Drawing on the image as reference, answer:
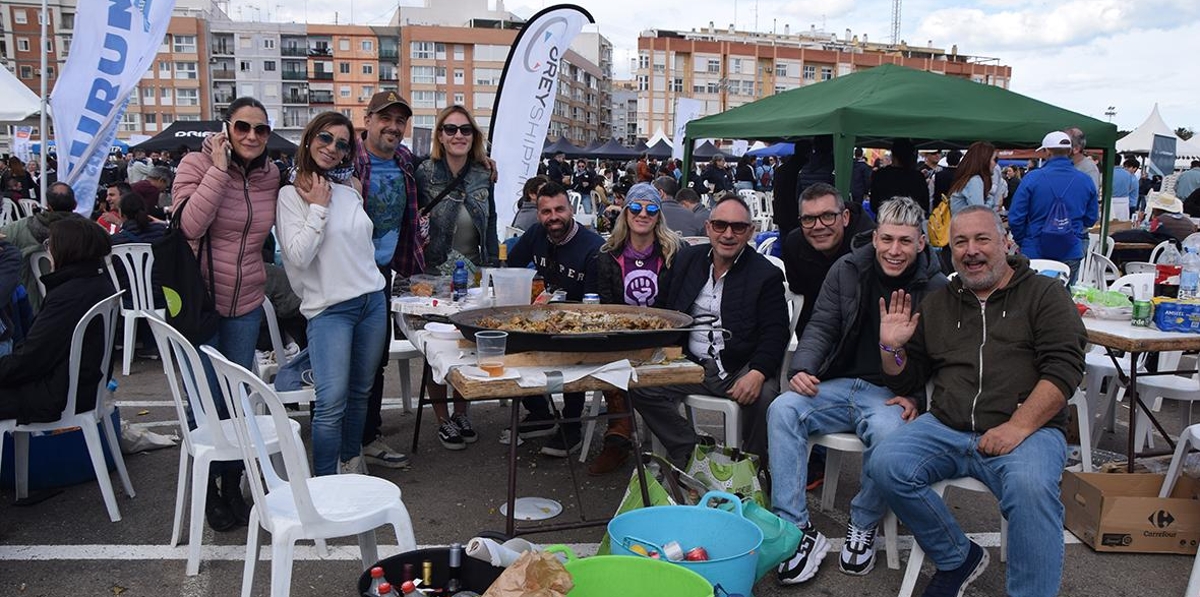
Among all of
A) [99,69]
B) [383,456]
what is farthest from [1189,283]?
[99,69]

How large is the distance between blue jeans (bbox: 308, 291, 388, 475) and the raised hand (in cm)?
217

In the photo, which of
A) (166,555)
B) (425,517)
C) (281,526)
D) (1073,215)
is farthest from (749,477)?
(1073,215)

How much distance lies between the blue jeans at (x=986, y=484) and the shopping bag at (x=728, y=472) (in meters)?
0.44

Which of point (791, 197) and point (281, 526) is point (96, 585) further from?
point (791, 197)

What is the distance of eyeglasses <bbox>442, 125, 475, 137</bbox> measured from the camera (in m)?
4.29

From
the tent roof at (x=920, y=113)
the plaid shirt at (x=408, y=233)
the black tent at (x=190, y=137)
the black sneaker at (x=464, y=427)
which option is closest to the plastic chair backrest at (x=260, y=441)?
the plaid shirt at (x=408, y=233)

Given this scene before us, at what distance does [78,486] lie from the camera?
3.89 m

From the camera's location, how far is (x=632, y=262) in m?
4.30

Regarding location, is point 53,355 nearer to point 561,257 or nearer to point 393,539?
point 393,539

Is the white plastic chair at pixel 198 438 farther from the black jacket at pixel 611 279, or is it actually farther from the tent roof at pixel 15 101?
the tent roof at pixel 15 101

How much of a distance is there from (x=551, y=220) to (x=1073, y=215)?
4.40 meters

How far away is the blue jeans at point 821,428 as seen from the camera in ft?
Result: 10.2

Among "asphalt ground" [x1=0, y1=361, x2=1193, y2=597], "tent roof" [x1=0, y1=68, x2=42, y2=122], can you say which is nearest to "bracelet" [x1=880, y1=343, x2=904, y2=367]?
"asphalt ground" [x1=0, y1=361, x2=1193, y2=597]

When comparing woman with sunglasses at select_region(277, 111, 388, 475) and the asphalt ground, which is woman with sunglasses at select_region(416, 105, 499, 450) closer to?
the asphalt ground
